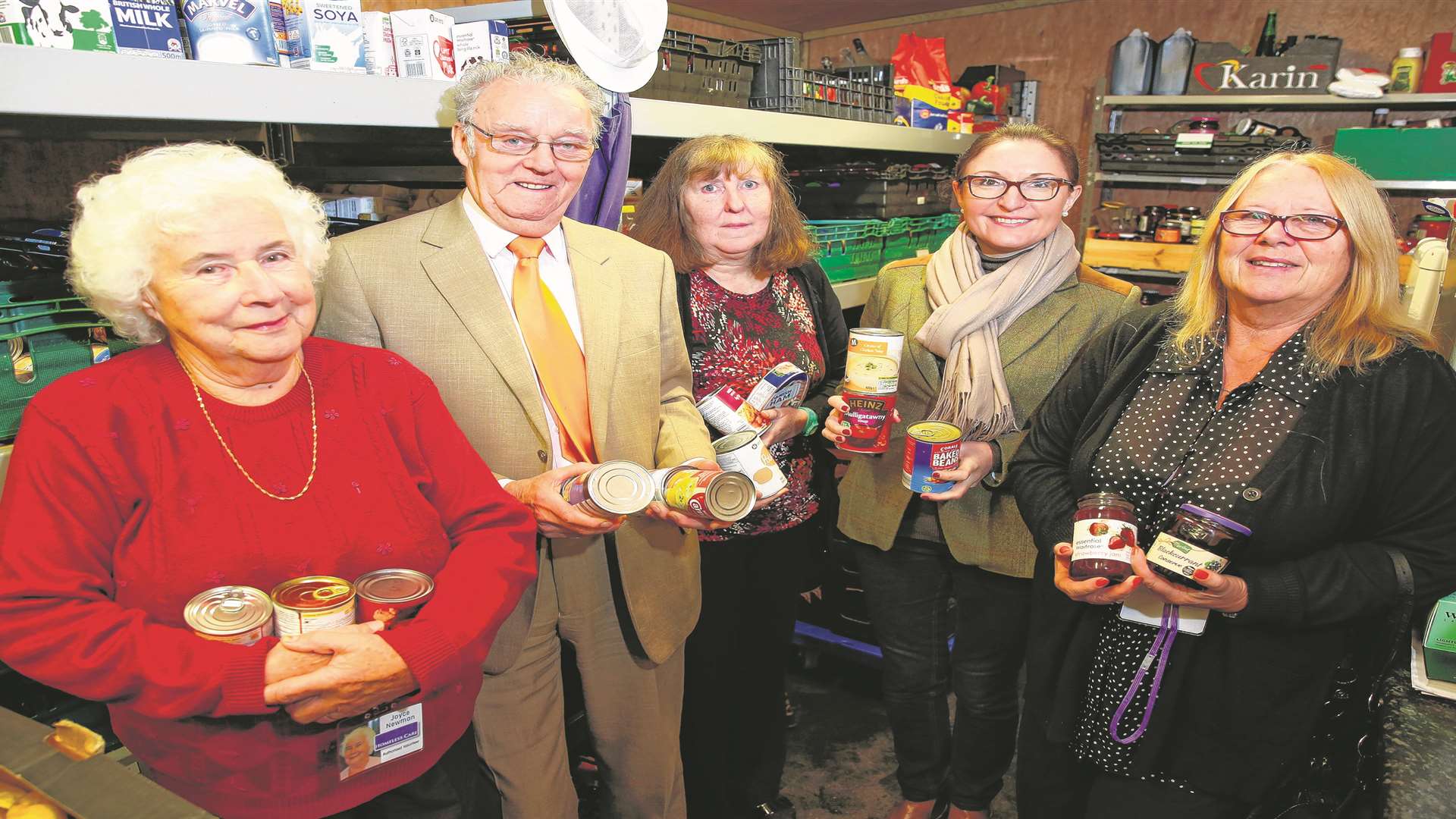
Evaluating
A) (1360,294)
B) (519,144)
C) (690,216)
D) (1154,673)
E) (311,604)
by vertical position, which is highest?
(519,144)

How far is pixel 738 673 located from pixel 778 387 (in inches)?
29.3

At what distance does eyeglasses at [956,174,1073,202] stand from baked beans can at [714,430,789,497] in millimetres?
835

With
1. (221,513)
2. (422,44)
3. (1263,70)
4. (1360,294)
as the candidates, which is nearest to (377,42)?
(422,44)

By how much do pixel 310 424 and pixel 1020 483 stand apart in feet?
4.34

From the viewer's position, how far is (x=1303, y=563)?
135 cm

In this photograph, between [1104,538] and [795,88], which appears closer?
[1104,538]

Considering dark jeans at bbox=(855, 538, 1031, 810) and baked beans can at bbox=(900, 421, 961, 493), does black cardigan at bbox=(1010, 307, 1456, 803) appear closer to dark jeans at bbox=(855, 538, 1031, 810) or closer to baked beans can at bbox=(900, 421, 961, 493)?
baked beans can at bbox=(900, 421, 961, 493)

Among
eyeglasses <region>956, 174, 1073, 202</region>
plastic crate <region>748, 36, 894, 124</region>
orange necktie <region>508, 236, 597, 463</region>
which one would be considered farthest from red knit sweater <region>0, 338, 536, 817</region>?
plastic crate <region>748, 36, 894, 124</region>

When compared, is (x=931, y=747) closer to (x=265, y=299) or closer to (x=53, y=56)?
(x=265, y=299)

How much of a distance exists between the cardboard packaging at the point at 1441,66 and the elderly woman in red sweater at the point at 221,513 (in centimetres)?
455

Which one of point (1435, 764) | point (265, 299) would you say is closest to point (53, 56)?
point (265, 299)

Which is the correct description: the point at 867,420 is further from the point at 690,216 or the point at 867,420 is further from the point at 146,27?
the point at 146,27

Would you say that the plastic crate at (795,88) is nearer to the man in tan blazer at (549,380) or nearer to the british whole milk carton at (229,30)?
the man in tan blazer at (549,380)

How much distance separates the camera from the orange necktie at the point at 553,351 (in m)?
1.48
